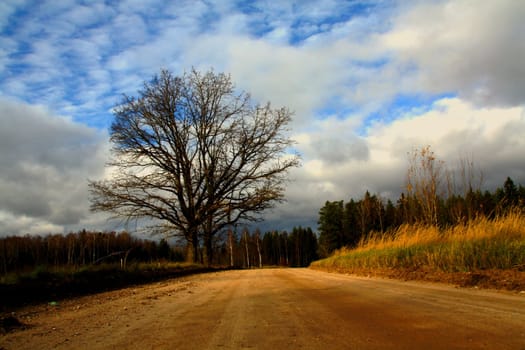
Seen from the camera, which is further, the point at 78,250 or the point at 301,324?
the point at 78,250

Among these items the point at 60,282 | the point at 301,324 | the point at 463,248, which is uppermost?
the point at 463,248

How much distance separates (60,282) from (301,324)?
25.3ft

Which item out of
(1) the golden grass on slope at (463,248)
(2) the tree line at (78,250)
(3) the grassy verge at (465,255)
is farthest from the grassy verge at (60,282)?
(1) the golden grass on slope at (463,248)


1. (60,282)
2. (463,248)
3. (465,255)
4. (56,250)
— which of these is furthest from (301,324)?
(56,250)

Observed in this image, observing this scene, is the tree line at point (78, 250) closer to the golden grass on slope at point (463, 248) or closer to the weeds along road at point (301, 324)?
the weeds along road at point (301, 324)

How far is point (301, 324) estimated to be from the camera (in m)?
4.49

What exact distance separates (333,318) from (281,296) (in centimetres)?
272

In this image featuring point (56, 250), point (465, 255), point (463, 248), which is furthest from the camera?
point (56, 250)

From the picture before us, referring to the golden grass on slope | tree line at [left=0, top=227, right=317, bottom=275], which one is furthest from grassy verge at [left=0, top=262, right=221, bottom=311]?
the golden grass on slope

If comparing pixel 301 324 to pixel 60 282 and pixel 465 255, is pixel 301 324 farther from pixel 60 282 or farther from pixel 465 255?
pixel 60 282

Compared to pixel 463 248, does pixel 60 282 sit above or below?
below

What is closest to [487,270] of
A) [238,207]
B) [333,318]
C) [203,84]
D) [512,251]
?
[512,251]

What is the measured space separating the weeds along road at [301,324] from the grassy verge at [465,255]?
1.20 m

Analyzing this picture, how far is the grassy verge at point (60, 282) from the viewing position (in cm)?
830
